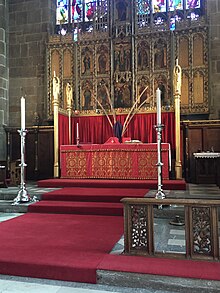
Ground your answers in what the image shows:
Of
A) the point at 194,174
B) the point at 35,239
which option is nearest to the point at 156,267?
the point at 35,239

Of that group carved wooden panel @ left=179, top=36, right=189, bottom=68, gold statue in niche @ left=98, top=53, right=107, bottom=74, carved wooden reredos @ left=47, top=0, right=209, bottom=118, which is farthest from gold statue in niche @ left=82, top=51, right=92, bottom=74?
carved wooden panel @ left=179, top=36, right=189, bottom=68

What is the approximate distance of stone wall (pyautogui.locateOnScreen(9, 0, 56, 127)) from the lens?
10164 millimetres

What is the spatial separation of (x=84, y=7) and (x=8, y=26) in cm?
266

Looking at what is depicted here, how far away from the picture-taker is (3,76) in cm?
1003

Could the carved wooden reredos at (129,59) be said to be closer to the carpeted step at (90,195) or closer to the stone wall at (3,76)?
the stone wall at (3,76)

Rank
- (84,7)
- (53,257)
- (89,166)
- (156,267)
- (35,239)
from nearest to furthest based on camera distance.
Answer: (156,267) → (53,257) → (35,239) → (89,166) → (84,7)

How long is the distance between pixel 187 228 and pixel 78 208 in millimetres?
2488

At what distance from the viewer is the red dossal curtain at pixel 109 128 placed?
827 centimetres

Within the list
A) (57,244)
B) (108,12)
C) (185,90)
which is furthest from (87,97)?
(57,244)

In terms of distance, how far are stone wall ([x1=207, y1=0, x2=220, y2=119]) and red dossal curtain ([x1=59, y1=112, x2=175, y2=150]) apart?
1450 mm

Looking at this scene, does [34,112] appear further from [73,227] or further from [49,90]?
[73,227]

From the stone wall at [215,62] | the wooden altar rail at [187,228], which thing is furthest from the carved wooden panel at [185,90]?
the wooden altar rail at [187,228]

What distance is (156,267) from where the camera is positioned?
2596 millimetres

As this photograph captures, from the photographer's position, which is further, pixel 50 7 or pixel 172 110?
pixel 50 7
